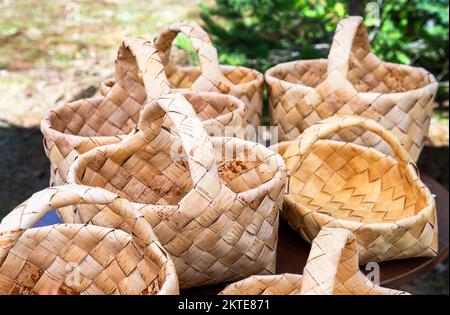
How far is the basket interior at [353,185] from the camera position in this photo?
3.66ft

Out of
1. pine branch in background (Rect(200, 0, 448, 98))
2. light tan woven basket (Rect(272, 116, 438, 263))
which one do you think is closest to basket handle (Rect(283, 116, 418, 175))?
light tan woven basket (Rect(272, 116, 438, 263))

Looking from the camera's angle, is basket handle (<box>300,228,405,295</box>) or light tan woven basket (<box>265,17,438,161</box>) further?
light tan woven basket (<box>265,17,438,161</box>)

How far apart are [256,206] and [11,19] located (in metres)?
3.53

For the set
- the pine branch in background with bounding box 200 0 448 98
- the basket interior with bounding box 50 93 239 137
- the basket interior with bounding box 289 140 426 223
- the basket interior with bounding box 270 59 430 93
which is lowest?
the pine branch in background with bounding box 200 0 448 98

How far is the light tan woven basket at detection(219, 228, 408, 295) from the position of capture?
618 mm

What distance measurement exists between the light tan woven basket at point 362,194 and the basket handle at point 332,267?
0.18 metres

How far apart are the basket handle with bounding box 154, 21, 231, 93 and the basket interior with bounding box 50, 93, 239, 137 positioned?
0.05 m

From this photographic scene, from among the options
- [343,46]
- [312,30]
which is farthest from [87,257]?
[312,30]

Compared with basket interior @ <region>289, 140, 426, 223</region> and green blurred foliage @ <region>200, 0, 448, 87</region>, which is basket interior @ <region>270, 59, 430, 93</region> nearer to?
basket interior @ <region>289, 140, 426, 223</region>

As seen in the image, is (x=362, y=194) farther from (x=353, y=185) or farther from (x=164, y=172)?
(x=164, y=172)

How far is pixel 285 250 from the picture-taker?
1.03 m

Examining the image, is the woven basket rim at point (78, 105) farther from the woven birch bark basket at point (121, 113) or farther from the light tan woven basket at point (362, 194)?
the light tan woven basket at point (362, 194)

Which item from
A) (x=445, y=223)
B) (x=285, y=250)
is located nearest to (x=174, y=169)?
(x=285, y=250)

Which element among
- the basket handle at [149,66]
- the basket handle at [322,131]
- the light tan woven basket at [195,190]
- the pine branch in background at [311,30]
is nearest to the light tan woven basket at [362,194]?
the basket handle at [322,131]
